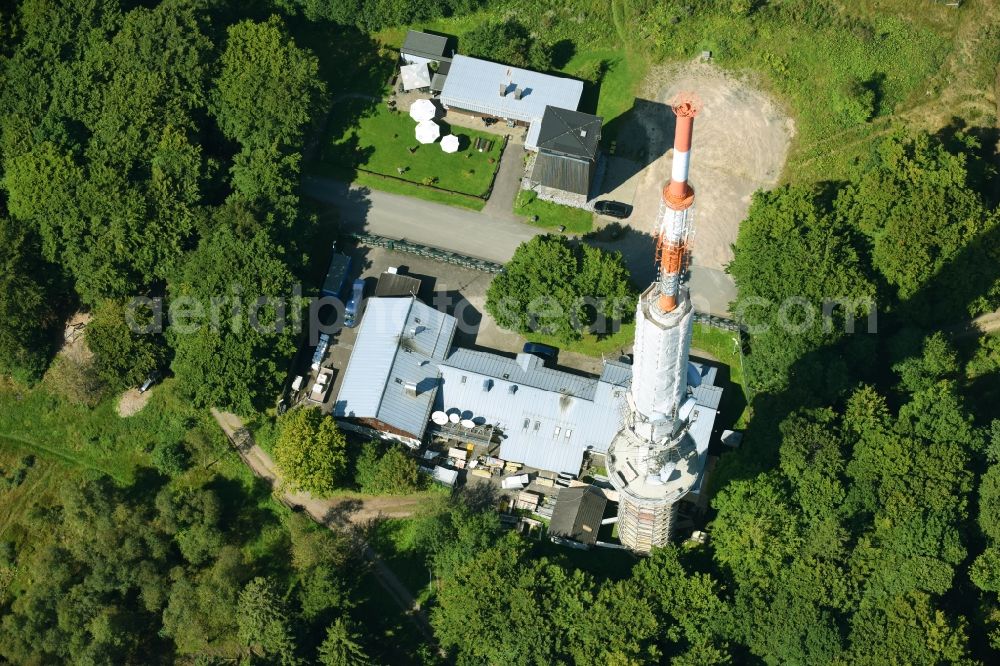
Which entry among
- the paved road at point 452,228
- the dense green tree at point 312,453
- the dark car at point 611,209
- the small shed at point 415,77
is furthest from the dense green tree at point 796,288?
the small shed at point 415,77

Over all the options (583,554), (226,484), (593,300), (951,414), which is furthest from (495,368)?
(951,414)

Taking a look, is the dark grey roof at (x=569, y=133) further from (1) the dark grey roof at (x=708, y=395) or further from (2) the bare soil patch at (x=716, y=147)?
(1) the dark grey roof at (x=708, y=395)

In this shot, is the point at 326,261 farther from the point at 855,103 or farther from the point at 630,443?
the point at 855,103

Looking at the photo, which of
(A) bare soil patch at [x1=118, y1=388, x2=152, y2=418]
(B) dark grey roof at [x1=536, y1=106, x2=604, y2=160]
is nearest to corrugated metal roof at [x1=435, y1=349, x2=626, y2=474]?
(B) dark grey roof at [x1=536, y1=106, x2=604, y2=160]

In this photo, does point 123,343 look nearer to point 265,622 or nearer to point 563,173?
point 265,622

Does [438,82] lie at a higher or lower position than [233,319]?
higher

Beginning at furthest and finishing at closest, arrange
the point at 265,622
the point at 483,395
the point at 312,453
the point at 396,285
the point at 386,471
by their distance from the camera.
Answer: the point at 396,285 < the point at 483,395 < the point at 386,471 < the point at 312,453 < the point at 265,622

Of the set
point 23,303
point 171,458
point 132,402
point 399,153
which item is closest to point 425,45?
point 399,153
